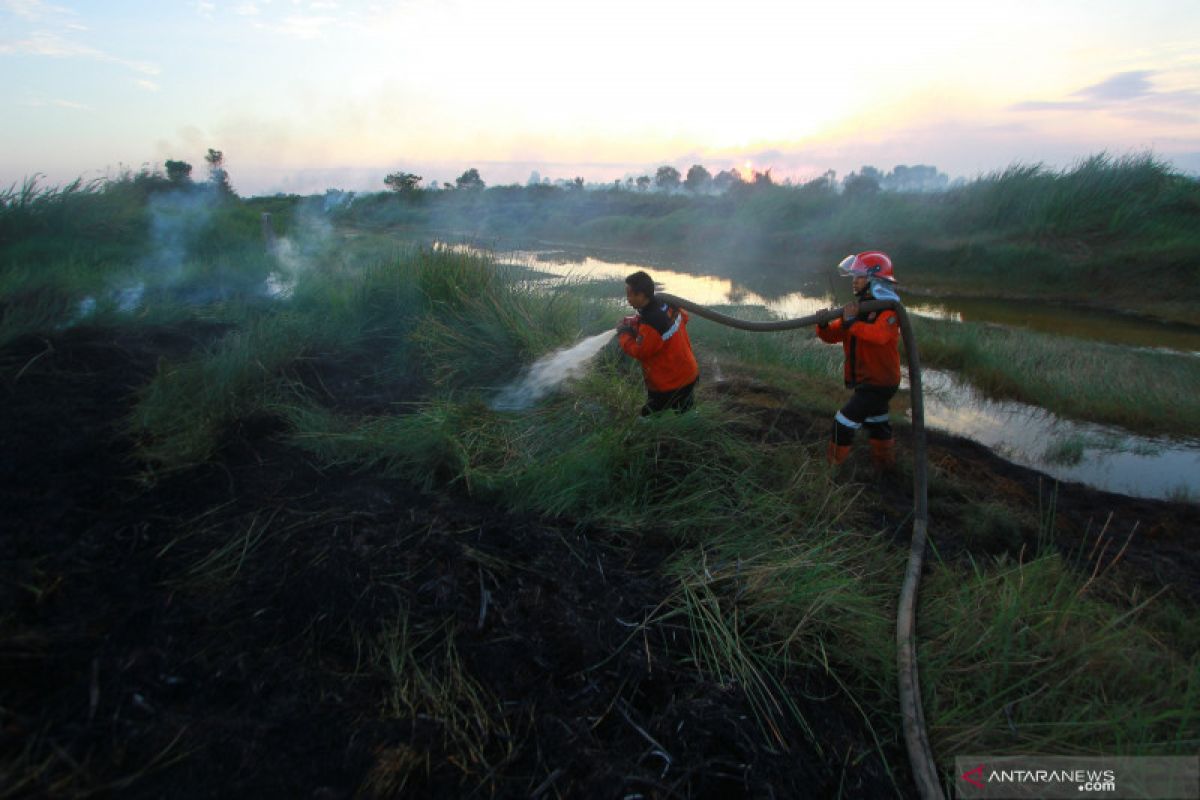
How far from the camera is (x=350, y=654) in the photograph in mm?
2332

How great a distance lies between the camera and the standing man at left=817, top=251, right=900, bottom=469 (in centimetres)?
466

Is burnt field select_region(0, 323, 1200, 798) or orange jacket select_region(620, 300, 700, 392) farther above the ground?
orange jacket select_region(620, 300, 700, 392)

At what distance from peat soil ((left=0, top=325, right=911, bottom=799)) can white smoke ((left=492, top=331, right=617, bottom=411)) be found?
6.92 feet

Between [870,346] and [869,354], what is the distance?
61 mm

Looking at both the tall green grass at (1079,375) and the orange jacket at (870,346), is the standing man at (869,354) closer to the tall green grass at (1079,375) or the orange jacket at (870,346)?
the orange jacket at (870,346)

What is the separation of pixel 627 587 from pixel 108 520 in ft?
7.61

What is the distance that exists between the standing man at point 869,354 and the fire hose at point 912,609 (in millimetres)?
150

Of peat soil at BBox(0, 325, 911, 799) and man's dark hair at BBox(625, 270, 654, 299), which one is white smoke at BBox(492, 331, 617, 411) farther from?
peat soil at BBox(0, 325, 911, 799)

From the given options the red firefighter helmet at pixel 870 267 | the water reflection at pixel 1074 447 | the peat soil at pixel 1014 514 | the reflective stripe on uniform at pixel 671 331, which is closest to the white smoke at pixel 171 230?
the reflective stripe on uniform at pixel 671 331

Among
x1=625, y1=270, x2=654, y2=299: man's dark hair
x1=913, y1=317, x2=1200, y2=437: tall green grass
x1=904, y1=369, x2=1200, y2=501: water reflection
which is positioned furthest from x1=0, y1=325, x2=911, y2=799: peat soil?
x1=913, y1=317, x2=1200, y2=437: tall green grass

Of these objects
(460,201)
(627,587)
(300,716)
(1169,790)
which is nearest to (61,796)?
(300,716)

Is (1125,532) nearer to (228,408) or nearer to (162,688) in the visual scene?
(162,688)

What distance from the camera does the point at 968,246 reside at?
57.9 ft

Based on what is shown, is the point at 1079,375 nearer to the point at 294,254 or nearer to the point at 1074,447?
the point at 1074,447
